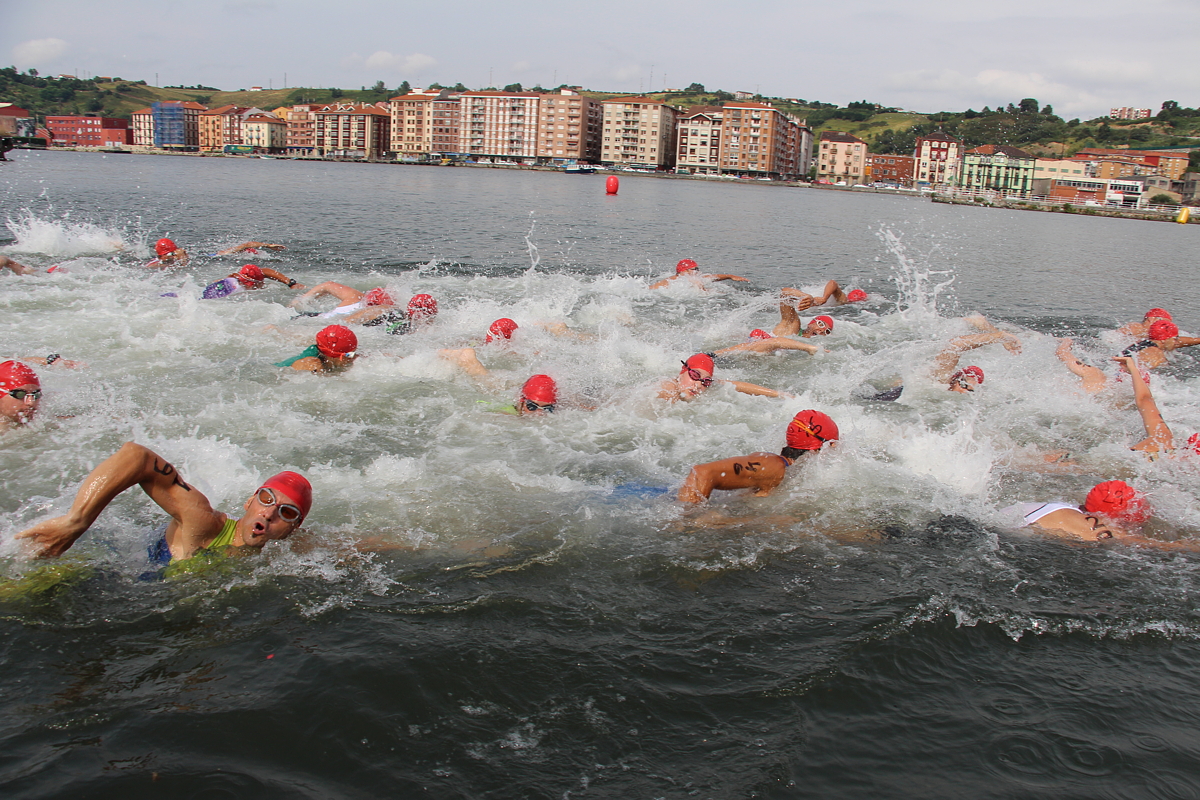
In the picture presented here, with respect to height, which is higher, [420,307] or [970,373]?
[420,307]

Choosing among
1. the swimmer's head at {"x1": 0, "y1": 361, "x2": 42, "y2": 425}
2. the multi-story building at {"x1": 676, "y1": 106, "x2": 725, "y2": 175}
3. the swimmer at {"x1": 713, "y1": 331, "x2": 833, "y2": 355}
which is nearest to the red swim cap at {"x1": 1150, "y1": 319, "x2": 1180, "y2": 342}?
the swimmer at {"x1": 713, "y1": 331, "x2": 833, "y2": 355}

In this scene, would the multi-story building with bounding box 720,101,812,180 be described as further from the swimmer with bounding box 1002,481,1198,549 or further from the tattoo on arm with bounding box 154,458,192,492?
the tattoo on arm with bounding box 154,458,192,492

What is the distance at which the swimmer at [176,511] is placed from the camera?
414 centimetres

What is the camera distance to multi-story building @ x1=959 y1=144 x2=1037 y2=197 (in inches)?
4951

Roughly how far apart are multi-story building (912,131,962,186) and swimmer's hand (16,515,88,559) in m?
158

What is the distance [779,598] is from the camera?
5.23 metres

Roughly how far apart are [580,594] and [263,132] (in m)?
182

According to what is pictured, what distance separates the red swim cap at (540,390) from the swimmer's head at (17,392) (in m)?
4.81

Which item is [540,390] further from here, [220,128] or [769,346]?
[220,128]

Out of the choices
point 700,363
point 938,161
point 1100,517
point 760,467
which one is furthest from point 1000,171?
point 760,467

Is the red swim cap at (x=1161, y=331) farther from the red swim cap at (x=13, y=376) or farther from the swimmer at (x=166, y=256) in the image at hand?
the swimmer at (x=166, y=256)

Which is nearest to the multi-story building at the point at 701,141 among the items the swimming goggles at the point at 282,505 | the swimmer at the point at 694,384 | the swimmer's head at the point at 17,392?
the swimmer at the point at 694,384

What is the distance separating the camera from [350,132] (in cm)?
15862

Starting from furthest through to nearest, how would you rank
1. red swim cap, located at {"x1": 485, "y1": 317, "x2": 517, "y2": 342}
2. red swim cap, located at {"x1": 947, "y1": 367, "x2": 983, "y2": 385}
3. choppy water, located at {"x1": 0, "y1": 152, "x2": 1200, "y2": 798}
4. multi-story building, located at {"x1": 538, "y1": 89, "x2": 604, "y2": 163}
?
multi-story building, located at {"x1": 538, "y1": 89, "x2": 604, "y2": 163} < red swim cap, located at {"x1": 485, "y1": 317, "x2": 517, "y2": 342} < red swim cap, located at {"x1": 947, "y1": 367, "x2": 983, "y2": 385} < choppy water, located at {"x1": 0, "y1": 152, "x2": 1200, "y2": 798}
